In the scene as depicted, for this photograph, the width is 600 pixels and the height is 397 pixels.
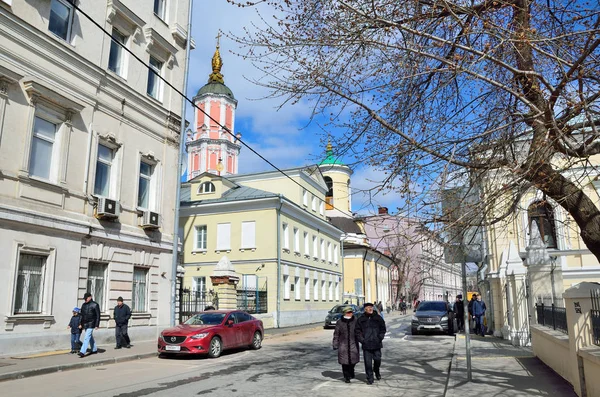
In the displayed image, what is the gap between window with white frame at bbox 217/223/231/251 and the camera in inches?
1303

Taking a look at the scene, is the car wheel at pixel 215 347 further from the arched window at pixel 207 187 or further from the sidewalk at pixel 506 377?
the arched window at pixel 207 187

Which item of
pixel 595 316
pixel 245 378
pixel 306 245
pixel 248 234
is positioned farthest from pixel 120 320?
pixel 306 245

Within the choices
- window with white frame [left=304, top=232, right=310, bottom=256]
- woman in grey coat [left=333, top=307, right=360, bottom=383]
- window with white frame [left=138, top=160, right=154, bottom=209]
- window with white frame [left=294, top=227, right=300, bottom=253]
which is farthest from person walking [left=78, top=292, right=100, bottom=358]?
window with white frame [left=304, top=232, right=310, bottom=256]

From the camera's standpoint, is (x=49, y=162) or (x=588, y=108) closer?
(x=588, y=108)

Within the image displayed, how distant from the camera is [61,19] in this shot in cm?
1597

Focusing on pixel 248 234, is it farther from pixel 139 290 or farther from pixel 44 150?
pixel 44 150

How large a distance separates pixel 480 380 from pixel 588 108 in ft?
18.4

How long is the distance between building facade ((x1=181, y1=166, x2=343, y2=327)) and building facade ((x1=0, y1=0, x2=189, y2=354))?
9.98 metres

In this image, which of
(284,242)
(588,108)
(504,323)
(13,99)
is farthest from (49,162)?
(284,242)

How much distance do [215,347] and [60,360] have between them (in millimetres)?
4129

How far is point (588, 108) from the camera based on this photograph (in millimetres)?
6508

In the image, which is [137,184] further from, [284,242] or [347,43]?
[284,242]

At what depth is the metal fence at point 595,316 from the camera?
22.9 ft

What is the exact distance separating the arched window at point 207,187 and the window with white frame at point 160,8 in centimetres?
1518
